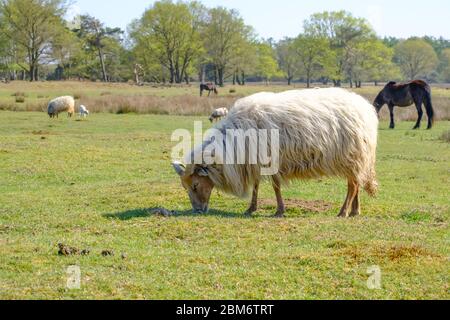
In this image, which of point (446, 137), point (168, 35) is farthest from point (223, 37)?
point (446, 137)

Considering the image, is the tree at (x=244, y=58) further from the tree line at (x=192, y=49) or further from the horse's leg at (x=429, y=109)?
the horse's leg at (x=429, y=109)

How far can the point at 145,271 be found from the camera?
7512 millimetres

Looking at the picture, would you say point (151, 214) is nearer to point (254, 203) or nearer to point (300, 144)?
point (254, 203)

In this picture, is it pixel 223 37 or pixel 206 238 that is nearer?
pixel 206 238

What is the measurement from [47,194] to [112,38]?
298ft

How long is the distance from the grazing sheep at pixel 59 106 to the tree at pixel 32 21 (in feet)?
136

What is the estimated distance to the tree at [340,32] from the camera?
325ft

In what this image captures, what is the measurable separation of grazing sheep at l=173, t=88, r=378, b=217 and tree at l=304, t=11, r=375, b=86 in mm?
89216

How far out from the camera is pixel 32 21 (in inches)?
3027

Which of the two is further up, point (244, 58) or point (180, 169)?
point (244, 58)

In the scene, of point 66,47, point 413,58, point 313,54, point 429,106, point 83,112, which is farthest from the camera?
point 413,58

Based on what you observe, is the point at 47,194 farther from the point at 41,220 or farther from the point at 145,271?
the point at 145,271

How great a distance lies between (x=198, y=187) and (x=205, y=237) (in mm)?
2479
